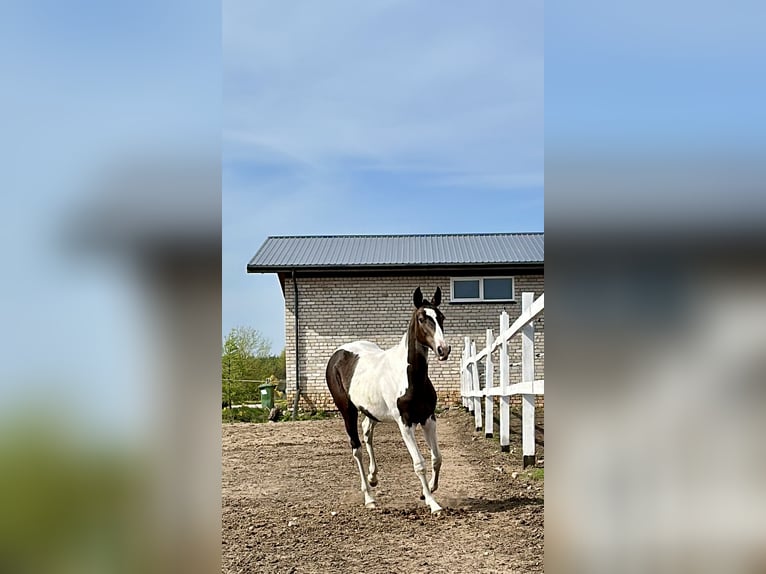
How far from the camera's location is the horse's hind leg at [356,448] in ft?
14.0

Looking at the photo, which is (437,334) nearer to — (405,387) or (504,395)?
(405,387)

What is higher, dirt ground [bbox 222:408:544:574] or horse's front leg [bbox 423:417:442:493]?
horse's front leg [bbox 423:417:442:493]

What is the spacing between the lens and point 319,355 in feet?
35.4

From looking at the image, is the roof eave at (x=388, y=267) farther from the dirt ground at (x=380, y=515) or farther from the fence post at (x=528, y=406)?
the fence post at (x=528, y=406)

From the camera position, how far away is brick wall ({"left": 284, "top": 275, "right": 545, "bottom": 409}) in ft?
35.3

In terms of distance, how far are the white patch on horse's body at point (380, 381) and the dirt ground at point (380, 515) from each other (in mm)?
590

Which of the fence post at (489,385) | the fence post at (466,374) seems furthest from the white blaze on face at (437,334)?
the fence post at (466,374)

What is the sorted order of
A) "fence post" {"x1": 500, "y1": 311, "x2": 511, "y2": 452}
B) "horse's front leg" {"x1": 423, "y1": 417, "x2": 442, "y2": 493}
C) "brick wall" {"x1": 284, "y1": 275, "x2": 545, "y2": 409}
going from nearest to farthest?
"horse's front leg" {"x1": 423, "y1": 417, "x2": 442, "y2": 493} → "fence post" {"x1": 500, "y1": 311, "x2": 511, "y2": 452} → "brick wall" {"x1": 284, "y1": 275, "x2": 545, "y2": 409}

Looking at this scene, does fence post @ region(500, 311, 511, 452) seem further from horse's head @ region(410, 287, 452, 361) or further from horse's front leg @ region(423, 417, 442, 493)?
horse's head @ region(410, 287, 452, 361)

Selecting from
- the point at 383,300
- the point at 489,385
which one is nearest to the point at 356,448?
the point at 489,385

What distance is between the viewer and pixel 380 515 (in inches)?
154

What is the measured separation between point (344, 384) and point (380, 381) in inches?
20.8

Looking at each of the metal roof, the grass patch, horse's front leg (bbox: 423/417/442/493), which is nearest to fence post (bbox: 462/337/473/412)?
the metal roof
